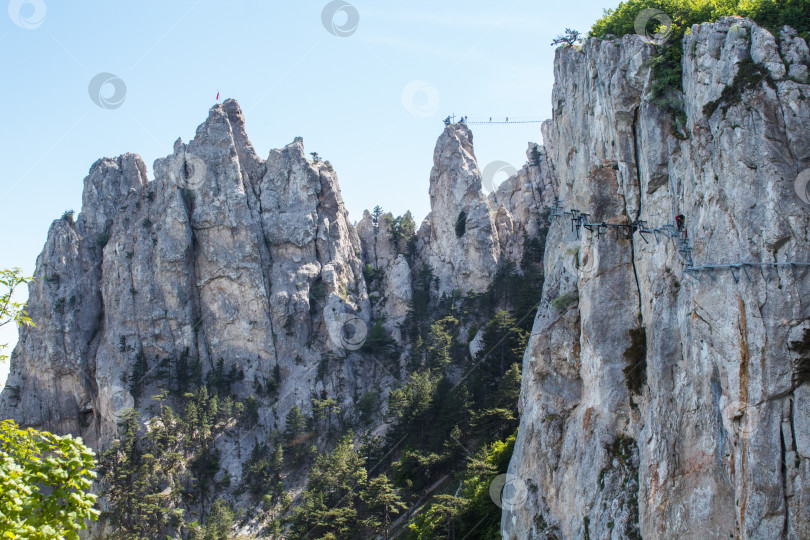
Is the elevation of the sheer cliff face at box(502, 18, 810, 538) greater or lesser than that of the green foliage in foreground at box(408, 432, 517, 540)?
greater

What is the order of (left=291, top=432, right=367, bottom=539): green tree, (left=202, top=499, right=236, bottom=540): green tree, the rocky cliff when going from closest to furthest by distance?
the rocky cliff
(left=291, top=432, right=367, bottom=539): green tree
(left=202, top=499, right=236, bottom=540): green tree

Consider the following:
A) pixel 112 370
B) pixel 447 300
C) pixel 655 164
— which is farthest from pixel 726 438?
pixel 112 370

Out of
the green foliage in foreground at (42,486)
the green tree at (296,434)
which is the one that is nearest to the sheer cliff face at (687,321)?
the green foliage in foreground at (42,486)

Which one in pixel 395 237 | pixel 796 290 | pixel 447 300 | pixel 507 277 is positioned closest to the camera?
pixel 796 290

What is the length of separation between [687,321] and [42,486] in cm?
1829

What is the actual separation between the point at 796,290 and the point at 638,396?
30.5 feet

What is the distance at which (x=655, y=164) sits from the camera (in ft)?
76.9

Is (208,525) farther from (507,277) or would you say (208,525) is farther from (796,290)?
(796,290)
